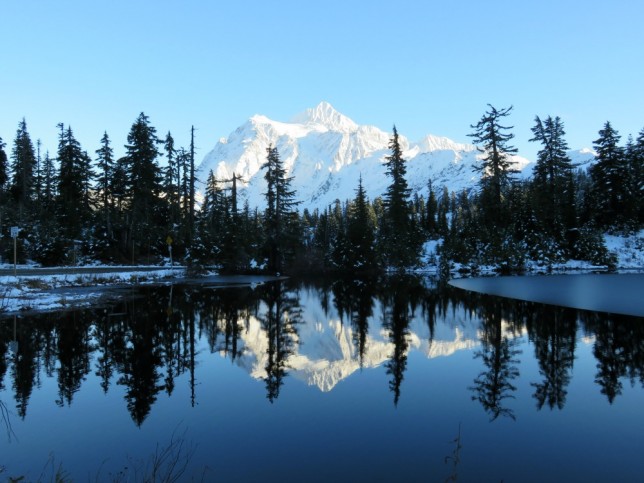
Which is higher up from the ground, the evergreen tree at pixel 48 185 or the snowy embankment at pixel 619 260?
the evergreen tree at pixel 48 185

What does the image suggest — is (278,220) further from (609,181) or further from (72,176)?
(609,181)

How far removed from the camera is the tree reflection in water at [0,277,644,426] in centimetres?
913

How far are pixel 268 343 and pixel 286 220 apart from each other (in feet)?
122

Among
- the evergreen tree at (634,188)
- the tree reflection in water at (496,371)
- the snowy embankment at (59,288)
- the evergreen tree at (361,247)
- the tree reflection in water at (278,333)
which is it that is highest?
the evergreen tree at (634,188)

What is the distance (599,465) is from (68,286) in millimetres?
28721

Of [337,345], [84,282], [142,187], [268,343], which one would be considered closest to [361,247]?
[142,187]

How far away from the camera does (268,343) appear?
13898 millimetres

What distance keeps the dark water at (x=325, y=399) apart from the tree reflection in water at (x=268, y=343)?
71 millimetres

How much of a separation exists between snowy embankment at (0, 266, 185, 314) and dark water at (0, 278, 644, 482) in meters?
3.39

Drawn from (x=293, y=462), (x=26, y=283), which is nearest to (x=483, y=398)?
(x=293, y=462)

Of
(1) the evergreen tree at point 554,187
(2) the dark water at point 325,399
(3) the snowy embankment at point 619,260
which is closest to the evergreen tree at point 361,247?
(3) the snowy embankment at point 619,260

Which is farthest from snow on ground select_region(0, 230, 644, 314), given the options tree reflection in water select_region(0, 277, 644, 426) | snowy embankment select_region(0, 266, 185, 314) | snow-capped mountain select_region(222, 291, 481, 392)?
snow-capped mountain select_region(222, 291, 481, 392)

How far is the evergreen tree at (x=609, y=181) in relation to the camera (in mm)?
51509

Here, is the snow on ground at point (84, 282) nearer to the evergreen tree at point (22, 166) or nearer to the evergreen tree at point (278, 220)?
the evergreen tree at point (278, 220)
